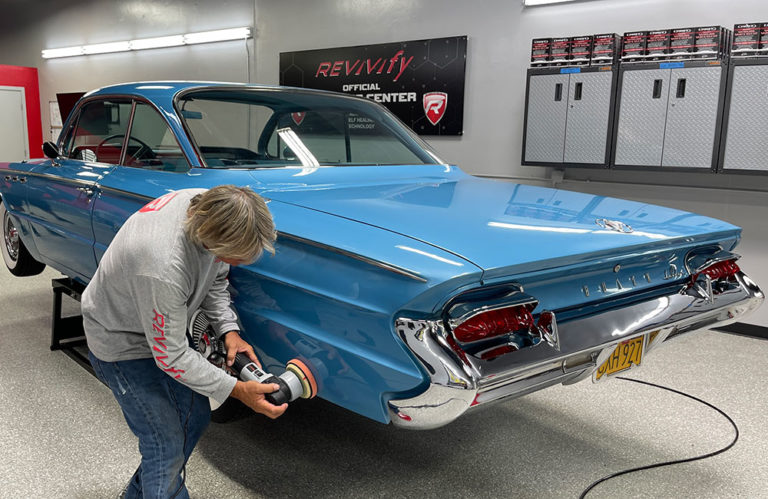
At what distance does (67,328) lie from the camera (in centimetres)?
369

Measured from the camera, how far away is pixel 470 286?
1506 mm

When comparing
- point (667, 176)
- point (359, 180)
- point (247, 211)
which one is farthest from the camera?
point (667, 176)

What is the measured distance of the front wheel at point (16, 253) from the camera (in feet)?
14.5

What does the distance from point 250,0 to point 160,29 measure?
2187 millimetres

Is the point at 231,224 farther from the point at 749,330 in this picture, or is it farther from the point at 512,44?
the point at 512,44

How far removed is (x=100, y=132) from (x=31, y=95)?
32.8 feet

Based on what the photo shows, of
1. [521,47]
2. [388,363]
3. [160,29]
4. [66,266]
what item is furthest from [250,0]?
[388,363]

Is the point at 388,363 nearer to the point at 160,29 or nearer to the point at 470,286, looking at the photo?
the point at 470,286

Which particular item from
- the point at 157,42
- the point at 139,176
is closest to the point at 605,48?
the point at 139,176

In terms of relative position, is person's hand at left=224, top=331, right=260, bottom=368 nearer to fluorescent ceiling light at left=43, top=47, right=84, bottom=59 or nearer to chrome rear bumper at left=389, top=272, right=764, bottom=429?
chrome rear bumper at left=389, top=272, right=764, bottom=429

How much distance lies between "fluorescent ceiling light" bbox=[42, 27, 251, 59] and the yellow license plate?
6967mm

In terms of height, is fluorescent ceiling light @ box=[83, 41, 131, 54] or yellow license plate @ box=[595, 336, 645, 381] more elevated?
fluorescent ceiling light @ box=[83, 41, 131, 54]

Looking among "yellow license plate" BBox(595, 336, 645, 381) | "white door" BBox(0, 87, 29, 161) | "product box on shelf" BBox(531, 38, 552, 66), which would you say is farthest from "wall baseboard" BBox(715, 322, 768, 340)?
"white door" BBox(0, 87, 29, 161)

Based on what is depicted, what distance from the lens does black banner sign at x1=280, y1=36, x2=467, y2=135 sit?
590 centimetres
